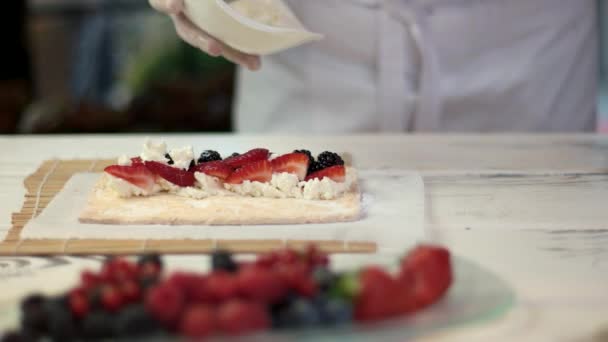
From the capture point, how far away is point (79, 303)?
927 millimetres

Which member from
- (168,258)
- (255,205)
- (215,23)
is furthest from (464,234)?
(215,23)

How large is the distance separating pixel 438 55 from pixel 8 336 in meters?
1.36

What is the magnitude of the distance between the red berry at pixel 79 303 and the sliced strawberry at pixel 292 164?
613mm

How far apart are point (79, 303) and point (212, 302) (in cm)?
13

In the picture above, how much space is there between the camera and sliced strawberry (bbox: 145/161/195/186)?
151cm

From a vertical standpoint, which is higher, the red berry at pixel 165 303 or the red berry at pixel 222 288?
the red berry at pixel 222 288

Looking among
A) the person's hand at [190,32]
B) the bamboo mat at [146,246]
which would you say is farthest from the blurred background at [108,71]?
the bamboo mat at [146,246]

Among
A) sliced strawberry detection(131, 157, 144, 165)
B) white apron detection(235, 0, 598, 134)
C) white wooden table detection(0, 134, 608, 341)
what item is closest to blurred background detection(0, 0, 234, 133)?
white apron detection(235, 0, 598, 134)

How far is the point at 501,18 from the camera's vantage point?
210 cm

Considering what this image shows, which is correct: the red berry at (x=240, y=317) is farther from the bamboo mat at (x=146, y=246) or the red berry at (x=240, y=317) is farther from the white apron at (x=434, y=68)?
the white apron at (x=434, y=68)

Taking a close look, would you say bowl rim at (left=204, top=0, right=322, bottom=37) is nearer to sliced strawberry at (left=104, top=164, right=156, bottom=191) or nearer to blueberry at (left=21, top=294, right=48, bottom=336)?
sliced strawberry at (left=104, top=164, right=156, bottom=191)

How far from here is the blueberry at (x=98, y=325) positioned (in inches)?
35.7

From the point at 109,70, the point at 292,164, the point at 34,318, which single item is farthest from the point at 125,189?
the point at 109,70

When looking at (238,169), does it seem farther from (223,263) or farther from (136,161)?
(223,263)
